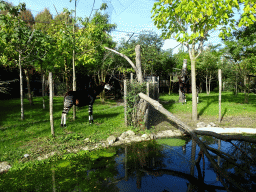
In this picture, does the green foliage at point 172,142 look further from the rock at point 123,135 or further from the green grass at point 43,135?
the green grass at point 43,135

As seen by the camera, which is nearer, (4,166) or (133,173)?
(133,173)

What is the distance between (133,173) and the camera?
4.60 meters

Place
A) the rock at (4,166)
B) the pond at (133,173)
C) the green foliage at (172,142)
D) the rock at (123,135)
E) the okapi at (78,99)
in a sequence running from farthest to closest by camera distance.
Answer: the okapi at (78,99) → the rock at (123,135) → the green foliage at (172,142) → the rock at (4,166) → the pond at (133,173)

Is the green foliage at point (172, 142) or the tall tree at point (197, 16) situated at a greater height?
the tall tree at point (197, 16)

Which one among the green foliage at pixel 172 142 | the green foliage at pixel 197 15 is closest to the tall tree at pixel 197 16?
the green foliage at pixel 197 15

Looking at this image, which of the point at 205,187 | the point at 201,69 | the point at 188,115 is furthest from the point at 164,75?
the point at 205,187

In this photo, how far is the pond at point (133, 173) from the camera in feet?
13.2

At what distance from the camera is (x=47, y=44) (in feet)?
33.3

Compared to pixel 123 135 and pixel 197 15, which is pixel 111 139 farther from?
pixel 197 15

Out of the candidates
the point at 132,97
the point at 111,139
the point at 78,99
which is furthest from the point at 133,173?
Result: the point at 78,99

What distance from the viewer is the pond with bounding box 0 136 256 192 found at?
4.02m

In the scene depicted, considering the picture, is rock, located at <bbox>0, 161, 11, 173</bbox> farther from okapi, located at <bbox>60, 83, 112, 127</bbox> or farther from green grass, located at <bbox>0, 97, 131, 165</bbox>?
okapi, located at <bbox>60, 83, 112, 127</bbox>

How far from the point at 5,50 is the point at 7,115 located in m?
3.51

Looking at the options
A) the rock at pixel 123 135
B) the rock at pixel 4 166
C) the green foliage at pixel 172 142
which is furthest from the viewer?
the rock at pixel 123 135
